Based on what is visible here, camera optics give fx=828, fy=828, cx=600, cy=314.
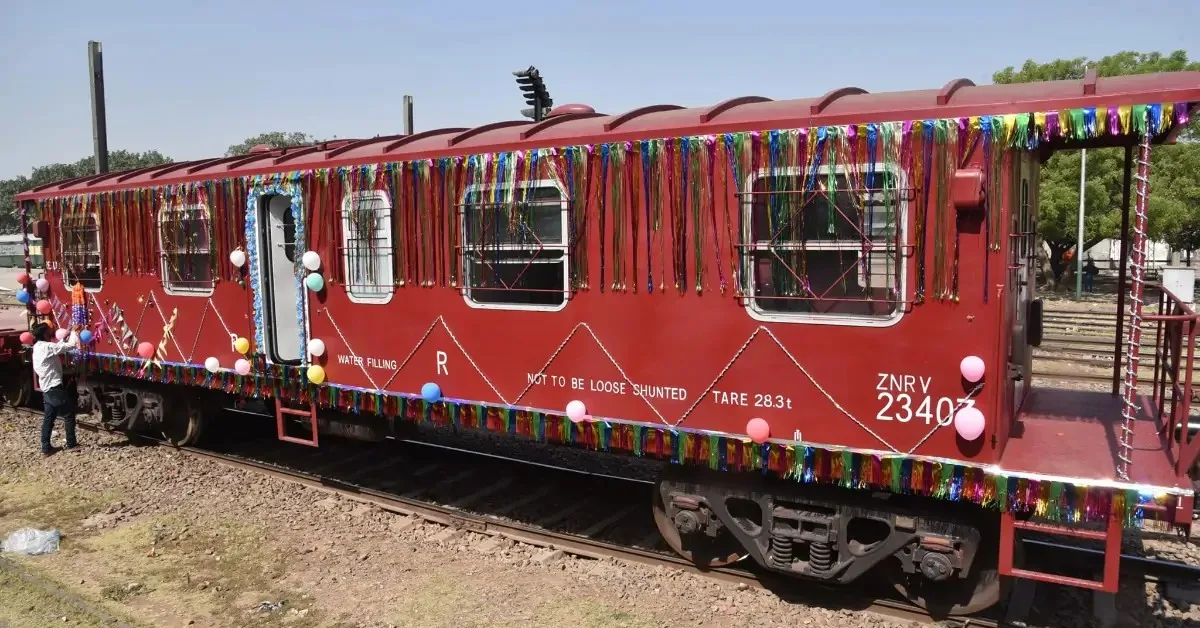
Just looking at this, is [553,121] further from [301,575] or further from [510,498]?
[301,575]

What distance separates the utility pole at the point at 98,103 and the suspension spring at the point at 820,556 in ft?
52.1

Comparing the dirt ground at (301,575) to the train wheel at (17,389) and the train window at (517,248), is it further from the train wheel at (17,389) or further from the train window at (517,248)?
the train wheel at (17,389)

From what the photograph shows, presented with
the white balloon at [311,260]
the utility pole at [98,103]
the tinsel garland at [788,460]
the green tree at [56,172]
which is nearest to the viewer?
the tinsel garland at [788,460]

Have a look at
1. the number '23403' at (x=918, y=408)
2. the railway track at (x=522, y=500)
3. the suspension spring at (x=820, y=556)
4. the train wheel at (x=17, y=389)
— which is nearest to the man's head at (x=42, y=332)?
the railway track at (x=522, y=500)

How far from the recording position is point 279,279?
8.43m

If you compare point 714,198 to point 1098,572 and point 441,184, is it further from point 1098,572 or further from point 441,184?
point 1098,572

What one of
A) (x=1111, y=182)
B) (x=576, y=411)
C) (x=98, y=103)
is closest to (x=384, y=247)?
(x=576, y=411)

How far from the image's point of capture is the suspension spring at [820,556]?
5438mm

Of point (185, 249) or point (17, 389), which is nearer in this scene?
point (185, 249)

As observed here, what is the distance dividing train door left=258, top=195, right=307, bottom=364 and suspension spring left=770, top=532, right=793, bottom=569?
5024 millimetres

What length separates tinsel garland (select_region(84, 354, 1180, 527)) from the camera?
461 cm

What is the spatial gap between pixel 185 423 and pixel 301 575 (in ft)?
15.0

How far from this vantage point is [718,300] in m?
5.50

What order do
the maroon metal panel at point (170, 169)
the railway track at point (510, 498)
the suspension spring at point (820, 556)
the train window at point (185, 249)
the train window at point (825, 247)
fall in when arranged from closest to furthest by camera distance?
the train window at point (825, 247), the suspension spring at point (820, 556), the railway track at point (510, 498), the train window at point (185, 249), the maroon metal panel at point (170, 169)
